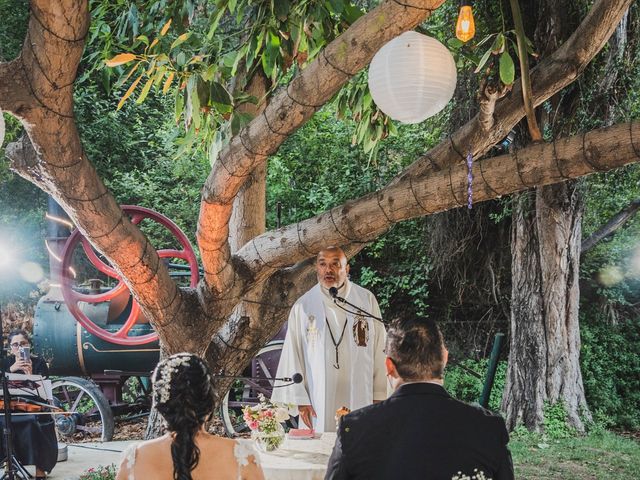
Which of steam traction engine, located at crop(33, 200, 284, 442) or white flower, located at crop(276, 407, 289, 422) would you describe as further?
steam traction engine, located at crop(33, 200, 284, 442)

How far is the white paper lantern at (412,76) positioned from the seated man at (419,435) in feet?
5.33

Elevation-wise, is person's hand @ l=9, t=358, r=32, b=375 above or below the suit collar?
above

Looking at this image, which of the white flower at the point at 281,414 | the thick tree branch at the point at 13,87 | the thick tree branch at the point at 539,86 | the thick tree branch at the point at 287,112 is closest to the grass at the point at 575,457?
the thick tree branch at the point at 539,86

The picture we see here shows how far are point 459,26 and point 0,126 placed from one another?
2514 millimetres

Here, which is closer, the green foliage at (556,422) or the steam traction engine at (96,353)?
the green foliage at (556,422)

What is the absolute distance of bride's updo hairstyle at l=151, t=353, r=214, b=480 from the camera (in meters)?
2.45

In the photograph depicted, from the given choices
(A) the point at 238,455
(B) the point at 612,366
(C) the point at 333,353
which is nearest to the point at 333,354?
(C) the point at 333,353

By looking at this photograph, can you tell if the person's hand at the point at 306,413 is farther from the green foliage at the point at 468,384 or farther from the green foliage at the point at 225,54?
the green foliage at the point at 468,384

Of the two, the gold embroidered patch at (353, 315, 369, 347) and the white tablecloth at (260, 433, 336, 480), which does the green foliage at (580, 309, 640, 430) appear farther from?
the white tablecloth at (260, 433, 336, 480)

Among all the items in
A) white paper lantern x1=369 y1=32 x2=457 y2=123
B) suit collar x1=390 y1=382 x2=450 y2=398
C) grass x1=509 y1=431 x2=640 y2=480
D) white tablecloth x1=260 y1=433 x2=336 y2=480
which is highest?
white paper lantern x1=369 y1=32 x2=457 y2=123

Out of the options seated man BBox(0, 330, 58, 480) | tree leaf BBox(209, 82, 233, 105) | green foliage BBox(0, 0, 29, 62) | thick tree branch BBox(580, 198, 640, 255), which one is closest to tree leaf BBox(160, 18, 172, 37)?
tree leaf BBox(209, 82, 233, 105)

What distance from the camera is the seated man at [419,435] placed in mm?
2209

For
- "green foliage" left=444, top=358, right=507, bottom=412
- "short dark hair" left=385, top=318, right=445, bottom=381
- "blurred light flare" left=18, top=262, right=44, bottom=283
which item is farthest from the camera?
"blurred light flare" left=18, top=262, right=44, bottom=283

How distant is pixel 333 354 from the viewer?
16.1 ft
